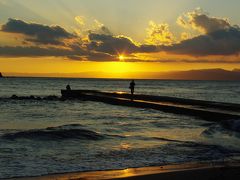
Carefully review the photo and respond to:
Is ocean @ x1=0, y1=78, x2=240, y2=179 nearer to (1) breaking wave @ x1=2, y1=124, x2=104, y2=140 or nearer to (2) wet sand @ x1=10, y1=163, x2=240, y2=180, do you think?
(1) breaking wave @ x1=2, y1=124, x2=104, y2=140

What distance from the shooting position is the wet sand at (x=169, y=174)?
8.58 metres

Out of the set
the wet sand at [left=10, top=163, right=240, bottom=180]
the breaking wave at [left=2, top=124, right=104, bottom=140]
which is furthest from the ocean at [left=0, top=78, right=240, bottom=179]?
the wet sand at [left=10, top=163, right=240, bottom=180]

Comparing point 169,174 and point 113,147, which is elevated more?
point 169,174

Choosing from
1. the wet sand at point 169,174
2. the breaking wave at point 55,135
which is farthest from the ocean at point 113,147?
the wet sand at point 169,174

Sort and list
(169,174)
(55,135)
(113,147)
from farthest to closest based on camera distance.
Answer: (55,135), (113,147), (169,174)

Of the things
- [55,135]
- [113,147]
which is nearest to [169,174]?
[113,147]

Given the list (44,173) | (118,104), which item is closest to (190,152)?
(44,173)

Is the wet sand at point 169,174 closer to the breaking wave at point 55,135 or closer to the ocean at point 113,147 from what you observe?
the ocean at point 113,147

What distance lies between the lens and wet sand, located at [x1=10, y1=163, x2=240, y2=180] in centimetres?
858

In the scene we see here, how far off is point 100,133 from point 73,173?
26.1ft

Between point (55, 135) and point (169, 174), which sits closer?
point (169, 174)

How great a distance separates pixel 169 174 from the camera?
891 centimetres

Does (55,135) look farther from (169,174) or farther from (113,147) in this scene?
(169,174)

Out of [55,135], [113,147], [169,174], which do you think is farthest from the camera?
[55,135]
